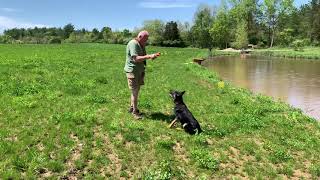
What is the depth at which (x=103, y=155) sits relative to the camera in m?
9.65

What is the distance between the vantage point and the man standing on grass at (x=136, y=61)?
12141 millimetres

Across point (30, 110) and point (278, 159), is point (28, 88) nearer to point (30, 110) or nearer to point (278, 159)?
point (30, 110)

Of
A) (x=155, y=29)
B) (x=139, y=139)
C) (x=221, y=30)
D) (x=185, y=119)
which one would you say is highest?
(x=155, y=29)

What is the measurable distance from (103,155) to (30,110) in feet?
13.2

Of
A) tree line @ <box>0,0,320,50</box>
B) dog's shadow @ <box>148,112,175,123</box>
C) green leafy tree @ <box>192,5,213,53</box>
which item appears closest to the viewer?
dog's shadow @ <box>148,112,175,123</box>

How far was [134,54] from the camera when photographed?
478 inches

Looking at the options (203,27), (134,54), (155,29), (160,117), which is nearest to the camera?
(134,54)

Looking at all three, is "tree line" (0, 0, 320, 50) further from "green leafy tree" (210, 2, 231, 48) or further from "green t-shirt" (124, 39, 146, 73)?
"green t-shirt" (124, 39, 146, 73)

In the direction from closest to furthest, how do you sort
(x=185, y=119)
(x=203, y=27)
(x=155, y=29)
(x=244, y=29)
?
1. (x=185, y=119)
2. (x=244, y=29)
3. (x=203, y=27)
4. (x=155, y=29)

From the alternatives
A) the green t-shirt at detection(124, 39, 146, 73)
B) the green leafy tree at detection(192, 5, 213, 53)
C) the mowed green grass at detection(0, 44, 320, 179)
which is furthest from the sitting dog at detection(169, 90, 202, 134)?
the green leafy tree at detection(192, 5, 213, 53)

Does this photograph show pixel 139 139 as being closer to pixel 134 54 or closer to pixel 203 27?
pixel 134 54

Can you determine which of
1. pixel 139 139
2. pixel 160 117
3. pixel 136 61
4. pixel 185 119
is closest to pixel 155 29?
pixel 160 117

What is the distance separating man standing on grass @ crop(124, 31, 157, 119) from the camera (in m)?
12.1

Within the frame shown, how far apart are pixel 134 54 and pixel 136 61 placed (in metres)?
0.22
